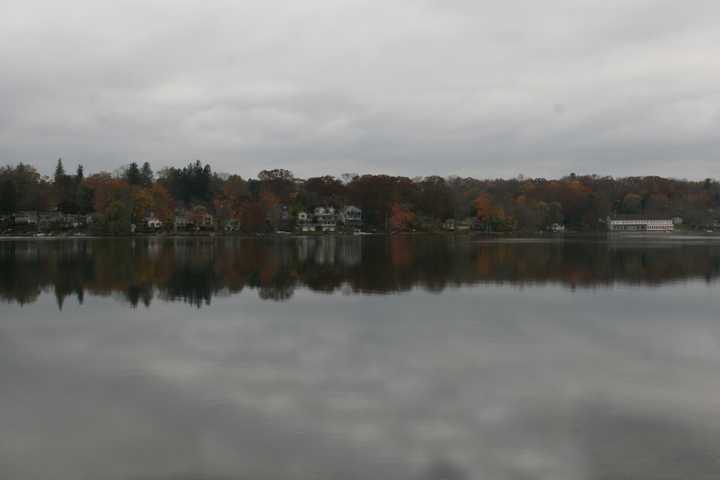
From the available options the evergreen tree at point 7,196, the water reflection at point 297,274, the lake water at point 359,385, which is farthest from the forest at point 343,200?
the lake water at point 359,385

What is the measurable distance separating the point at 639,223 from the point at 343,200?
5770 centimetres

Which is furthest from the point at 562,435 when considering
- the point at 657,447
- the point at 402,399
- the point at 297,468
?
the point at 297,468

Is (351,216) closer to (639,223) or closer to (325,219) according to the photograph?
(325,219)

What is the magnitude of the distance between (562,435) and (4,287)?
19.4 metres

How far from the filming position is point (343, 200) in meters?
A: 96.6

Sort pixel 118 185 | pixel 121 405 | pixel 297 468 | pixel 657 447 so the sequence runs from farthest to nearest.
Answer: pixel 118 185 → pixel 121 405 → pixel 657 447 → pixel 297 468

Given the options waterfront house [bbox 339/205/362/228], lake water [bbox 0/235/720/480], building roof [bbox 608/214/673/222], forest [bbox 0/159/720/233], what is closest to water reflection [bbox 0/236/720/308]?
lake water [bbox 0/235/720/480]

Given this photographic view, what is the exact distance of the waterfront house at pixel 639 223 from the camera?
11306cm

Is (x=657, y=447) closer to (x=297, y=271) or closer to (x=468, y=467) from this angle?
(x=468, y=467)

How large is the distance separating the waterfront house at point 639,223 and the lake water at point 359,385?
338 feet

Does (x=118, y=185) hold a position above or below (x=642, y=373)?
above

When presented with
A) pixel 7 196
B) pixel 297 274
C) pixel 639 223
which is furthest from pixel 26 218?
pixel 639 223

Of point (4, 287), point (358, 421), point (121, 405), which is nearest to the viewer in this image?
point (358, 421)

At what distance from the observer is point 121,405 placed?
8.03 m
